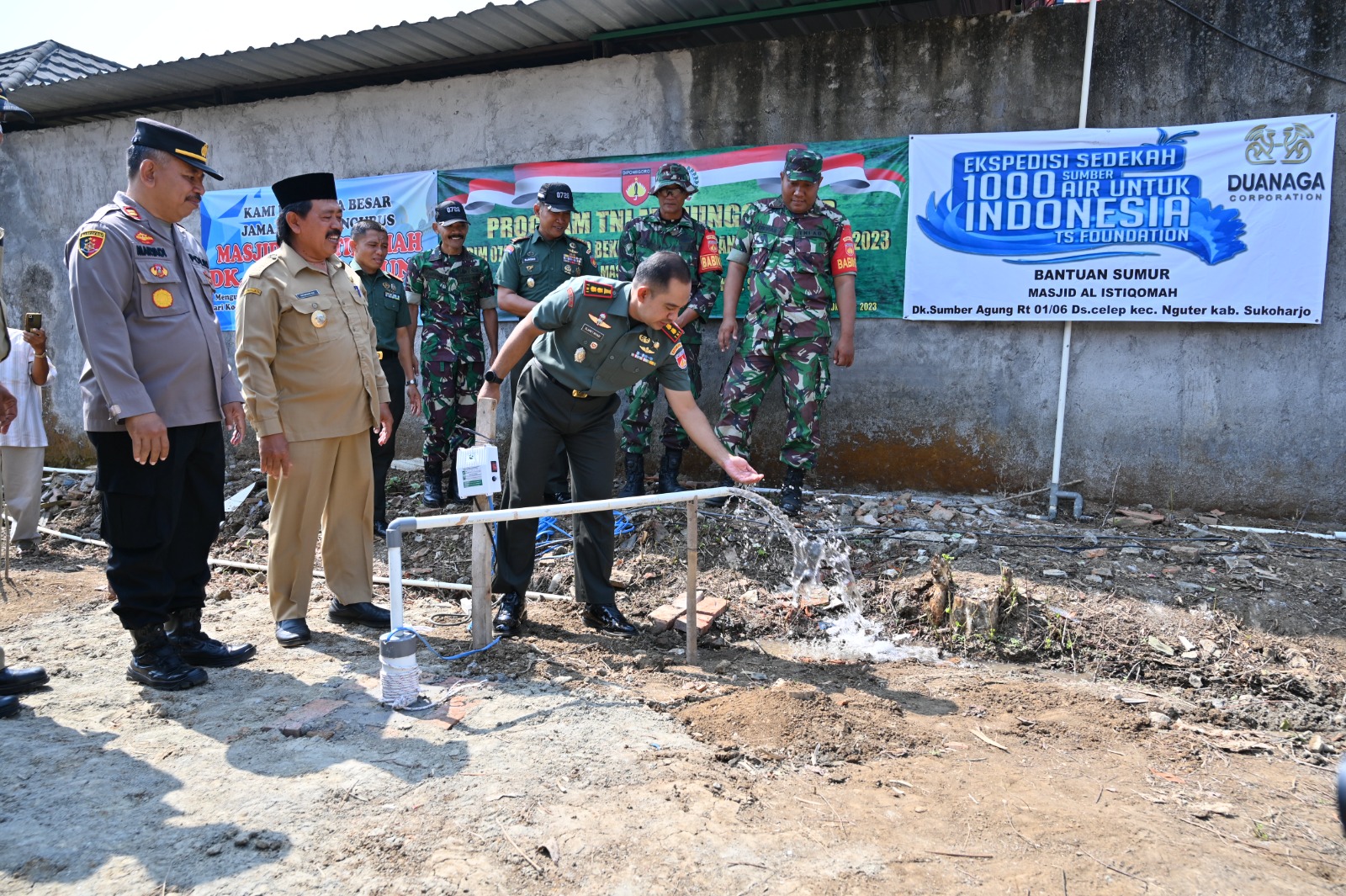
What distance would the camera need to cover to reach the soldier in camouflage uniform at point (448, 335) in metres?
5.86

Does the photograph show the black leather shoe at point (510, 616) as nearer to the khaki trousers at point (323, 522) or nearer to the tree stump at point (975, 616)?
the khaki trousers at point (323, 522)

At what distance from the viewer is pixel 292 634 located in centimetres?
375

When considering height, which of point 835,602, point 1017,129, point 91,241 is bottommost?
point 835,602

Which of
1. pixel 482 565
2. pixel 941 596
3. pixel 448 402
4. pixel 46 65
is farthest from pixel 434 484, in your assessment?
pixel 46 65

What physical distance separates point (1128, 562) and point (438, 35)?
224 inches

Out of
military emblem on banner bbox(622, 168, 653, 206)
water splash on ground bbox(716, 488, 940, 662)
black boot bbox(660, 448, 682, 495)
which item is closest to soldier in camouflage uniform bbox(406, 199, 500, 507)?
military emblem on banner bbox(622, 168, 653, 206)

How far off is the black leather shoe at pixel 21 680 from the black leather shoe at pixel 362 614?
112cm

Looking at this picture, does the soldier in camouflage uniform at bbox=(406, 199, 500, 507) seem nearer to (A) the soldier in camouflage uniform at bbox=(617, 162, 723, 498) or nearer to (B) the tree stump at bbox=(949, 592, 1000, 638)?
(A) the soldier in camouflage uniform at bbox=(617, 162, 723, 498)

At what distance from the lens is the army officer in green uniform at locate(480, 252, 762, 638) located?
357cm

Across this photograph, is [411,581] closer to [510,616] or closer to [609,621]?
[510,616]

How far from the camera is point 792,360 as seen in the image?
17.2 feet

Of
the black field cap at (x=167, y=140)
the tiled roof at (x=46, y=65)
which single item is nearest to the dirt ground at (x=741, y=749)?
the black field cap at (x=167, y=140)

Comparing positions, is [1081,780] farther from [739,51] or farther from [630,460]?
[739,51]

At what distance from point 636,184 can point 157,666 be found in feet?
14.6
